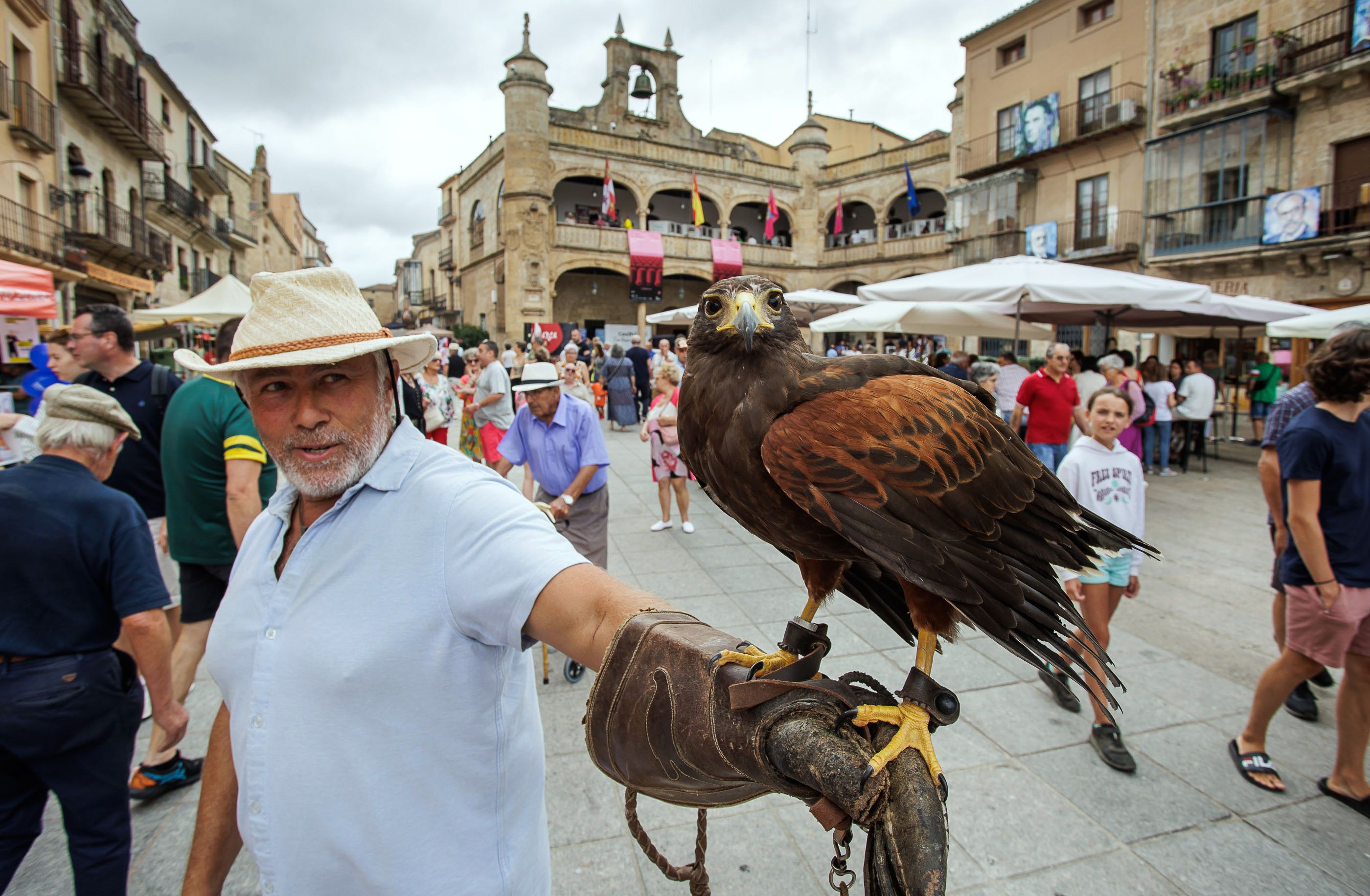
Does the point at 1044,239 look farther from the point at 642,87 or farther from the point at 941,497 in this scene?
the point at 941,497

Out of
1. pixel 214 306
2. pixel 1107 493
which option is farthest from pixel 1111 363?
pixel 214 306

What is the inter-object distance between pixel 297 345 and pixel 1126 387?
9.92 m

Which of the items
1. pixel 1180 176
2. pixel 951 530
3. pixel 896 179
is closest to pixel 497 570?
pixel 951 530

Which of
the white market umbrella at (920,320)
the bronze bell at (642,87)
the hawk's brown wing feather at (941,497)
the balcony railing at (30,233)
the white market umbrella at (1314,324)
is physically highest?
the bronze bell at (642,87)

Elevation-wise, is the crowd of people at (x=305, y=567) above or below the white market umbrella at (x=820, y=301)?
below

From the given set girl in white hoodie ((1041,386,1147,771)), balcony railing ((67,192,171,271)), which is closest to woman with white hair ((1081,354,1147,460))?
girl in white hoodie ((1041,386,1147,771))

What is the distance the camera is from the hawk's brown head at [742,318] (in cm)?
157

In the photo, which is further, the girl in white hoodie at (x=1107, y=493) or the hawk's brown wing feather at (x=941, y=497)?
the girl in white hoodie at (x=1107, y=493)

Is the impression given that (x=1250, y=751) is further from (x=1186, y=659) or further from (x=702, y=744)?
(x=702, y=744)

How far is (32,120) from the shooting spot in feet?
49.7

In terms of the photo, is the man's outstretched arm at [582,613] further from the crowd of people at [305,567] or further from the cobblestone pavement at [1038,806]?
the cobblestone pavement at [1038,806]

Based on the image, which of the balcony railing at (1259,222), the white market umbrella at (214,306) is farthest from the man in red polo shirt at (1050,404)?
the balcony railing at (1259,222)

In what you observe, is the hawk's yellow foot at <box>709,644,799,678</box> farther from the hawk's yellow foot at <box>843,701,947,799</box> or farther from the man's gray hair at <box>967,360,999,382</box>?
the man's gray hair at <box>967,360,999,382</box>

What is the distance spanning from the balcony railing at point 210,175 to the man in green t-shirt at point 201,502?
32493 mm
